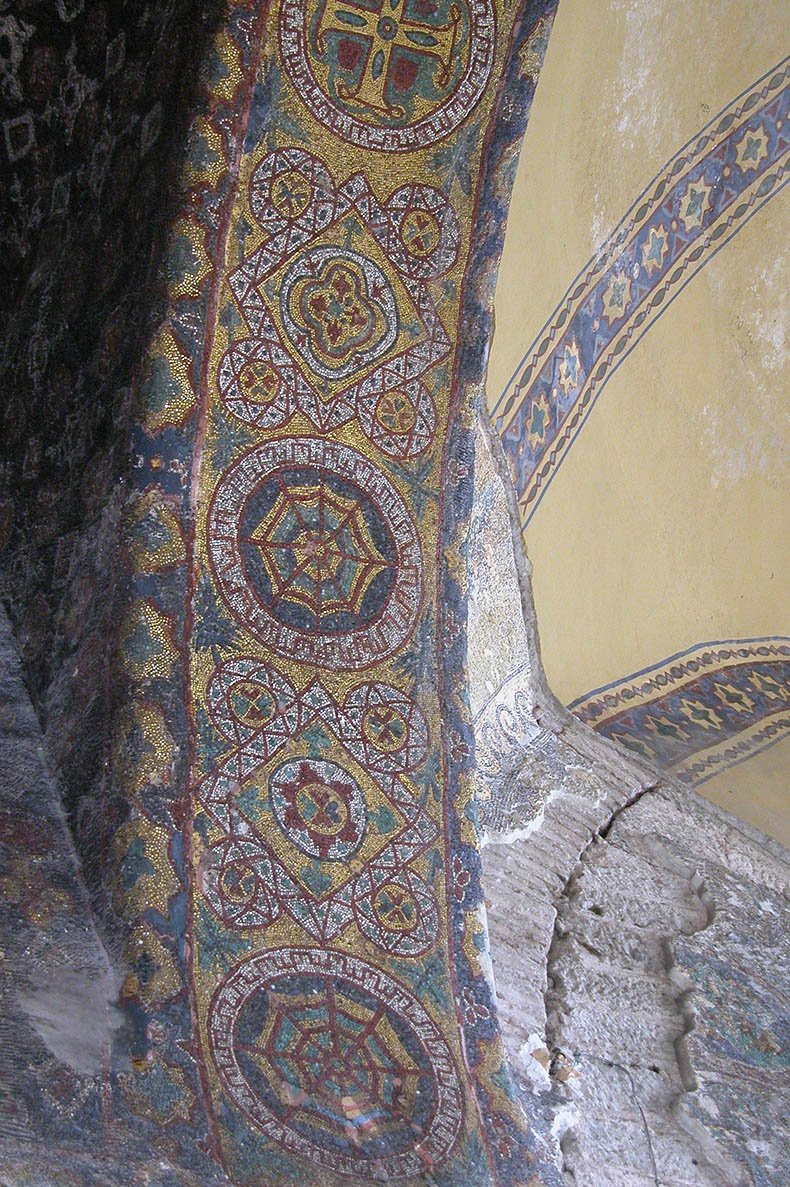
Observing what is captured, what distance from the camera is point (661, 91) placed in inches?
146

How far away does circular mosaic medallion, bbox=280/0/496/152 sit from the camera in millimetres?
2018

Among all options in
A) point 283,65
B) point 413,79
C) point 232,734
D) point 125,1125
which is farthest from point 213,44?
point 125,1125

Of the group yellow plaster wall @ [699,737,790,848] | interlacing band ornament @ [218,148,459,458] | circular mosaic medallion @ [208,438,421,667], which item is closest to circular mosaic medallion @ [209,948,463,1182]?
circular mosaic medallion @ [208,438,421,667]

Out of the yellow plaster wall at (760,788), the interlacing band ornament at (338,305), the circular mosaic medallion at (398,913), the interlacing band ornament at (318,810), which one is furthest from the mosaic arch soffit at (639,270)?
the circular mosaic medallion at (398,913)

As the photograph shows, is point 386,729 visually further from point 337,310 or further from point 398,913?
point 337,310

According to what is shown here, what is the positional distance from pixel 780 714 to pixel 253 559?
8.12 feet

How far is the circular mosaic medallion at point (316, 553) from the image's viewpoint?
7.57 ft

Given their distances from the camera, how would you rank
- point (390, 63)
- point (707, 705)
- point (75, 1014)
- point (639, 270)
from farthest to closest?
point (707, 705) < point (639, 270) < point (75, 1014) < point (390, 63)

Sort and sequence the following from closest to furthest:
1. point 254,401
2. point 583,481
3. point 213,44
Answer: point 213,44 → point 254,401 → point 583,481

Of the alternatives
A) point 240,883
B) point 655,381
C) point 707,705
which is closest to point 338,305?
point 240,883

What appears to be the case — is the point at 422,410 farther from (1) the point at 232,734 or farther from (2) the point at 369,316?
(1) the point at 232,734

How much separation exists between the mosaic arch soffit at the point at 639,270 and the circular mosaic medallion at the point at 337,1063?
181cm

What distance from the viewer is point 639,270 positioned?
3.91 metres

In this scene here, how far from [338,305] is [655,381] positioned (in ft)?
6.92
